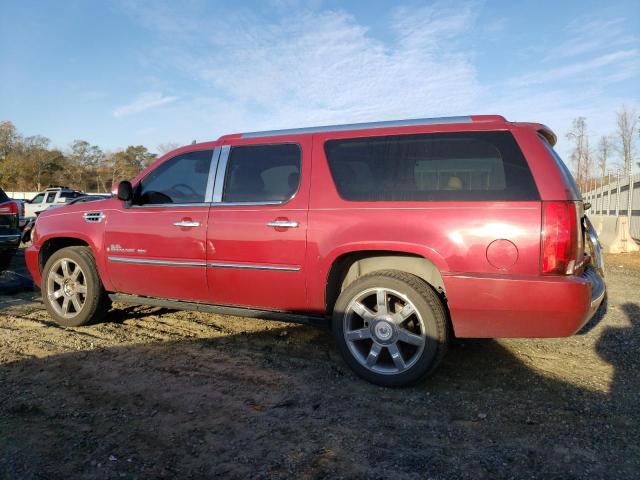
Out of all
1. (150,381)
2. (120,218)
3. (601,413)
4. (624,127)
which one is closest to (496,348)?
(601,413)

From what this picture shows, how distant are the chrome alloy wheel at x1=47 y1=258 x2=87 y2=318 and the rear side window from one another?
116 inches

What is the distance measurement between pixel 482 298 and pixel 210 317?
3138 mm

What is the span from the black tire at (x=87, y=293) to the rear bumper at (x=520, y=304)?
11.3ft

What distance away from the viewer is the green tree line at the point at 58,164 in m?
57.8

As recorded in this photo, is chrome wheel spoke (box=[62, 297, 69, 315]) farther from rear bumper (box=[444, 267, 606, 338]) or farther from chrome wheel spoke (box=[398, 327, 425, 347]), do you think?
rear bumper (box=[444, 267, 606, 338])

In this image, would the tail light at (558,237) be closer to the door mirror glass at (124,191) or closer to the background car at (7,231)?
the door mirror glass at (124,191)

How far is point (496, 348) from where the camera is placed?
409 cm

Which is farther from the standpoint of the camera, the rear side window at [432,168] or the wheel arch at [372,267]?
the wheel arch at [372,267]

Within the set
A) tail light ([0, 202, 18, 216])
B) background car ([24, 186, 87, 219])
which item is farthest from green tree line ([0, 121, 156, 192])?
tail light ([0, 202, 18, 216])

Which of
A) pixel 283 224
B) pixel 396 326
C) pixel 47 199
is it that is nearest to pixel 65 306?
pixel 283 224

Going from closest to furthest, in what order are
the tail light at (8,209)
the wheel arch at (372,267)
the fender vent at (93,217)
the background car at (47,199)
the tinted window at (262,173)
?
the wheel arch at (372,267) < the tinted window at (262,173) < the fender vent at (93,217) < the tail light at (8,209) < the background car at (47,199)

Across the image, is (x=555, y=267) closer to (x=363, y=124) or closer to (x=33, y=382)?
(x=363, y=124)

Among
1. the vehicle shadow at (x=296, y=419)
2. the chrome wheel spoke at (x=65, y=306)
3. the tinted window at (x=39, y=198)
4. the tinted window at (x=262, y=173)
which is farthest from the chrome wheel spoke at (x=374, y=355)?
the tinted window at (x=39, y=198)

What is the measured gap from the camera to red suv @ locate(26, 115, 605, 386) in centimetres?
292
